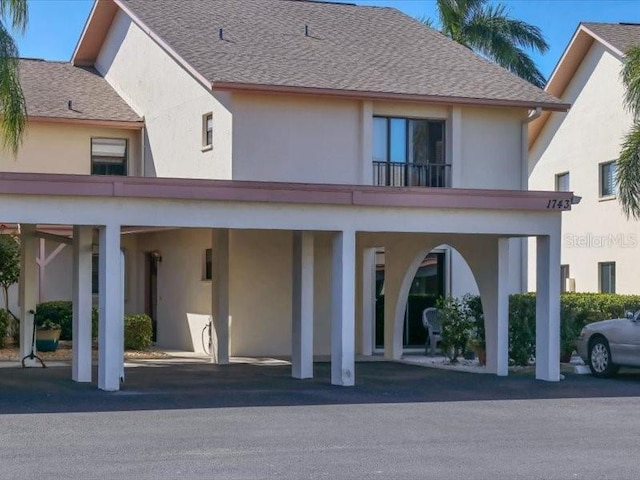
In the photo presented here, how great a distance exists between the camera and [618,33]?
3222 centimetres

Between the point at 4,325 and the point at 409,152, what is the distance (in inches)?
381

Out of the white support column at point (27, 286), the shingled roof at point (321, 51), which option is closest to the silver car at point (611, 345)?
the shingled roof at point (321, 51)

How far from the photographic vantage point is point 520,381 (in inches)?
813

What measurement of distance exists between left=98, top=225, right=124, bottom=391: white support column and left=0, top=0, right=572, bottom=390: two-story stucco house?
0.03m

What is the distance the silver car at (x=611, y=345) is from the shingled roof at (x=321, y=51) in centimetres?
624

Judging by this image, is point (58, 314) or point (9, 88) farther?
point (58, 314)

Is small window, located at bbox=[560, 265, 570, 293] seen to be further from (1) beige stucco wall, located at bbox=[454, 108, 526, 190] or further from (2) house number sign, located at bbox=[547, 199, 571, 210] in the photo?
(2) house number sign, located at bbox=[547, 199, 571, 210]

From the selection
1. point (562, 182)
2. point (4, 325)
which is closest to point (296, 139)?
point (4, 325)

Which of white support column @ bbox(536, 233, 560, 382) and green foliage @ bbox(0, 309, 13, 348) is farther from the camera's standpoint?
green foliage @ bbox(0, 309, 13, 348)

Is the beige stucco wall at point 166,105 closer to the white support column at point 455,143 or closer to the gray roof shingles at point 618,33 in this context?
the white support column at point 455,143

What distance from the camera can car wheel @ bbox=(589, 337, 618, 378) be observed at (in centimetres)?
2109

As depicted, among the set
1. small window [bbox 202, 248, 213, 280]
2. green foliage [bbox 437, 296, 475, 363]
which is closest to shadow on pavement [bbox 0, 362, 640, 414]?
green foliage [bbox 437, 296, 475, 363]

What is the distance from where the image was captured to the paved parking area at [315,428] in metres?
11.1

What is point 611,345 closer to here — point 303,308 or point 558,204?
point 558,204
